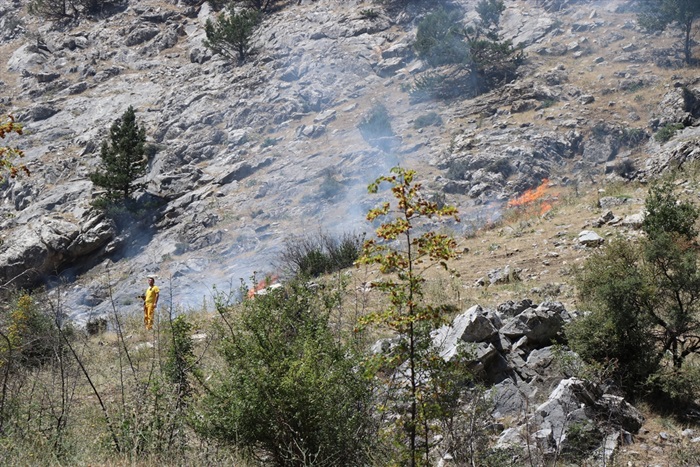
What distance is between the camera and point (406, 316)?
3355 millimetres

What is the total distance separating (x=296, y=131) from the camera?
2602 cm

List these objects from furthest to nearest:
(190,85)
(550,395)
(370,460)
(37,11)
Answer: (37,11), (190,85), (550,395), (370,460)

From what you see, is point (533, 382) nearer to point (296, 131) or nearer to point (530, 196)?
point (530, 196)

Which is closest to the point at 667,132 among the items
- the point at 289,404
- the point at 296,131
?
the point at 296,131

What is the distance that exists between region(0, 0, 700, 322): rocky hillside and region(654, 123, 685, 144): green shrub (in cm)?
45

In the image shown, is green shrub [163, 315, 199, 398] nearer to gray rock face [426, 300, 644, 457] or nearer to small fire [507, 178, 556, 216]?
gray rock face [426, 300, 644, 457]

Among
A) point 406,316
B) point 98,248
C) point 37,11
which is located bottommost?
point 98,248

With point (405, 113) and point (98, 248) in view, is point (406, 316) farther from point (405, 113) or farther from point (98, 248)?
point (405, 113)

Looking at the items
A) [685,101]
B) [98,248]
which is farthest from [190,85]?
[685,101]

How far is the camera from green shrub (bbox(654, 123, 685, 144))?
1791 cm

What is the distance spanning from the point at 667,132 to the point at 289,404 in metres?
18.4

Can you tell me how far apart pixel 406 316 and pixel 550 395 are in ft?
6.83

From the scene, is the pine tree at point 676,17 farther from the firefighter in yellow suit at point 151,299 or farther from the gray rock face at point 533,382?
the firefighter in yellow suit at point 151,299

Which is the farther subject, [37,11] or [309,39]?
[37,11]
